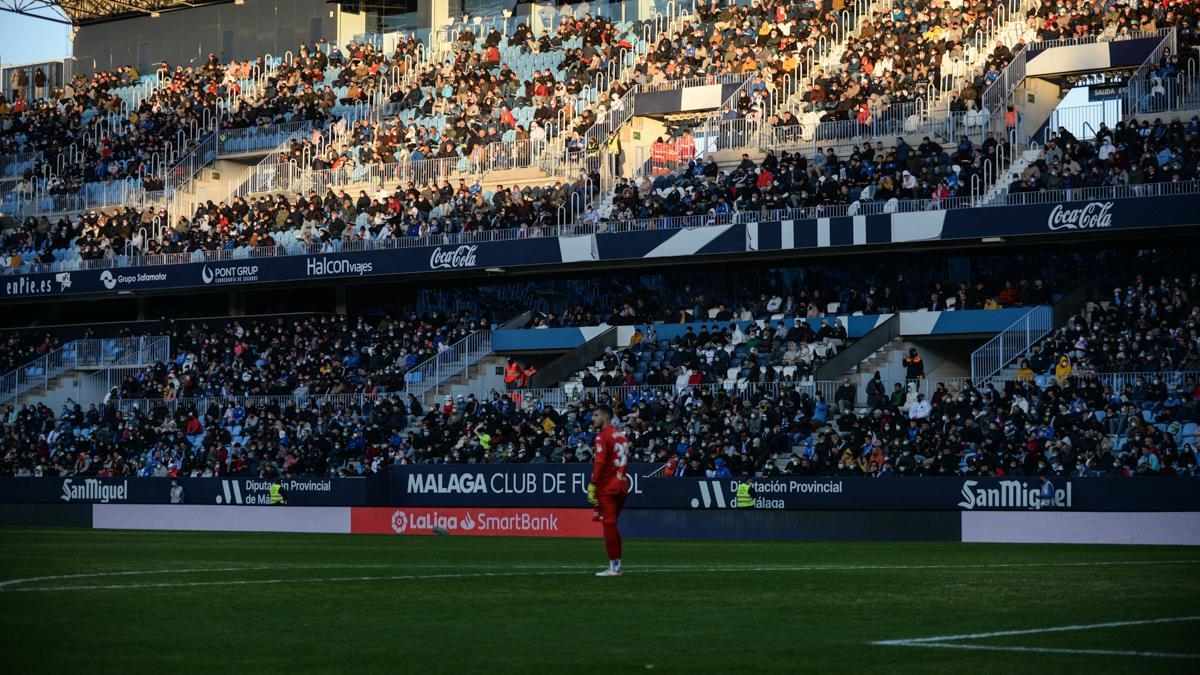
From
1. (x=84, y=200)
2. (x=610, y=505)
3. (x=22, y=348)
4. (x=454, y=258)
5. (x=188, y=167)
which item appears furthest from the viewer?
(x=84, y=200)

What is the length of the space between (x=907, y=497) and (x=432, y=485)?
11.2 metres

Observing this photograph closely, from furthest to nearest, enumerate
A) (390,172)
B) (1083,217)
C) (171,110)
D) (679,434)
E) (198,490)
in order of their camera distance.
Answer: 1. (171,110)
2. (390,172)
3. (198,490)
4. (679,434)
5. (1083,217)

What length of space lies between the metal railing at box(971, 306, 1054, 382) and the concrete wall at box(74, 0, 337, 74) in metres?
32.4

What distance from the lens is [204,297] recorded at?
170ft

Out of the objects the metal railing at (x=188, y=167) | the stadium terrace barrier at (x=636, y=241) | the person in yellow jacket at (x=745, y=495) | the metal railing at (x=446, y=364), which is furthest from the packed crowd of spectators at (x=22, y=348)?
the person in yellow jacket at (x=745, y=495)

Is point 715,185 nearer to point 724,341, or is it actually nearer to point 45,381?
point 724,341

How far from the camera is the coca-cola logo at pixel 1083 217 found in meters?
35.3

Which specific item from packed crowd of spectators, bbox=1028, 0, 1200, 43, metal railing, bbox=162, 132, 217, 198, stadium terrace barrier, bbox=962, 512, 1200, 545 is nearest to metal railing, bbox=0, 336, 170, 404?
metal railing, bbox=162, 132, 217, 198

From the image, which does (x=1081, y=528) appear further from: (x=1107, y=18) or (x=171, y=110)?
(x=171, y=110)

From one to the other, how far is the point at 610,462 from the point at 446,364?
27937mm

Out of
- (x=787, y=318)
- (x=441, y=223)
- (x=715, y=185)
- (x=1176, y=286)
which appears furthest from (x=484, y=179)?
(x=1176, y=286)

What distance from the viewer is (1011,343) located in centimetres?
3666

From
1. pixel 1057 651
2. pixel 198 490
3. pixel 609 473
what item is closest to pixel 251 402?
pixel 198 490

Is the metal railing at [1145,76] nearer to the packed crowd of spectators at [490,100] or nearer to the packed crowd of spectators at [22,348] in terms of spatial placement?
the packed crowd of spectators at [490,100]
